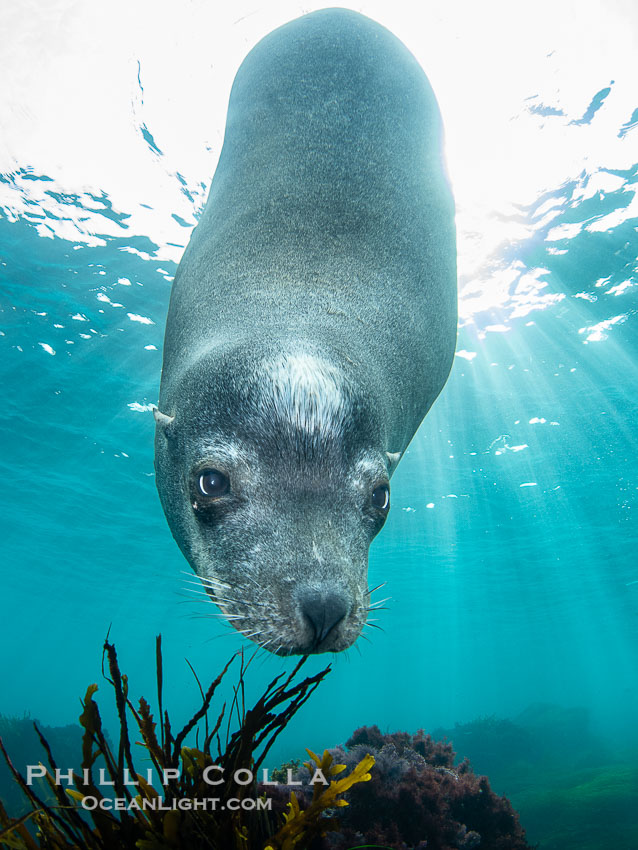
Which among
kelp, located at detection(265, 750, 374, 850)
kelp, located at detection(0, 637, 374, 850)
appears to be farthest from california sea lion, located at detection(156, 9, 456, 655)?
kelp, located at detection(265, 750, 374, 850)

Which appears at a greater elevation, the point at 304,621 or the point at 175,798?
the point at 304,621

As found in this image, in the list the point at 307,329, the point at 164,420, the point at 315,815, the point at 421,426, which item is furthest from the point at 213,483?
the point at 421,426

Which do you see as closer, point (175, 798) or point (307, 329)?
point (175, 798)

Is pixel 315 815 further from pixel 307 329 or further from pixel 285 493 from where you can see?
pixel 307 329

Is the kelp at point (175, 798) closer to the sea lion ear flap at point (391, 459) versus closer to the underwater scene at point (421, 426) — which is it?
the underwater scene at point (421, 426)

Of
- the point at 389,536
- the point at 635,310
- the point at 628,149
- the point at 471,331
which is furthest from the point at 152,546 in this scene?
the point at 628,149

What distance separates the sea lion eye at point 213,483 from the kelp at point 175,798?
1.92 feet

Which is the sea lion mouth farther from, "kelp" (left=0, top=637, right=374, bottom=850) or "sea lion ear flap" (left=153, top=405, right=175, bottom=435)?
"sea lion ear flap" (left=153, top=405, right=175, bottom=435)

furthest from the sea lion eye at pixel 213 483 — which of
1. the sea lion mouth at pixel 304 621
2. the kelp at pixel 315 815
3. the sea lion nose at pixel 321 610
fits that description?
the kelp at pixel 315 815

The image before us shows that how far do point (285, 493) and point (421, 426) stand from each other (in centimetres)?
1462

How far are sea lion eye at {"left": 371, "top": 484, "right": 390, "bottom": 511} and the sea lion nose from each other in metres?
0.59

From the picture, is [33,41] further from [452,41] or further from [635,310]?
[635,310]

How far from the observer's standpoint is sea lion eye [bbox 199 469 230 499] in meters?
2.08

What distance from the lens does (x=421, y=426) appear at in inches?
637
